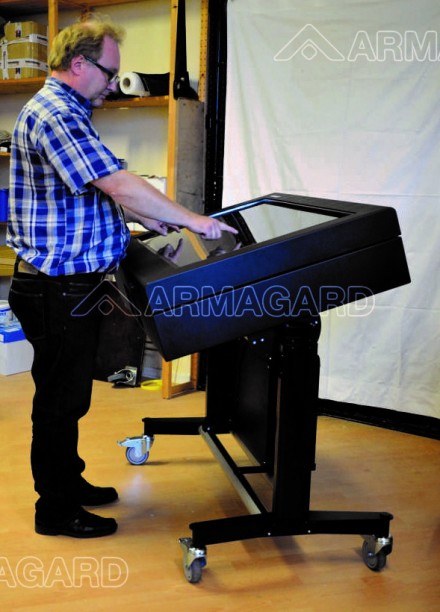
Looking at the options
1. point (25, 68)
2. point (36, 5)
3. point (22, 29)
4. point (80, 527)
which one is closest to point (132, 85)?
point (25, 68)

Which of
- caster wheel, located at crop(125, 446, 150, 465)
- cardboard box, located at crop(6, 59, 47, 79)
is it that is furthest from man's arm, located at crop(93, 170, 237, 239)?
cardboard box, located at crop(6, 59, 47, 79)

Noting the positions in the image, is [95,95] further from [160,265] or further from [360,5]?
[360,5]

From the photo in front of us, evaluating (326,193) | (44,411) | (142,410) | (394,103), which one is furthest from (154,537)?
(394,103)

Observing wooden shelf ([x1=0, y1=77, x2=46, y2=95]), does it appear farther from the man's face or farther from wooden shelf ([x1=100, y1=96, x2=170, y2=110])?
the man's face

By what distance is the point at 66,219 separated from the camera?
2049mm

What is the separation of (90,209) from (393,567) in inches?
53.3

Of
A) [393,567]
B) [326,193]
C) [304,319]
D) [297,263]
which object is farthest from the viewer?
[326,193]

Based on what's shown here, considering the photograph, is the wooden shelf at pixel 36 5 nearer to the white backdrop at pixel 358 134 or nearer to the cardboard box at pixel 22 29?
the cardboard box at pixel 22 29

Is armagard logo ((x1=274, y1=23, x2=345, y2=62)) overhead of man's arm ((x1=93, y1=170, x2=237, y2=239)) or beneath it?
overhead

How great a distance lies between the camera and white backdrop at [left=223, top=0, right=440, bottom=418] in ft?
10.4

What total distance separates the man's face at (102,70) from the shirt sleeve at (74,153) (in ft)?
0.62

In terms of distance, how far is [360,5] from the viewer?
10.5 feet

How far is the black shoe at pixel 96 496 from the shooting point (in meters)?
2.53

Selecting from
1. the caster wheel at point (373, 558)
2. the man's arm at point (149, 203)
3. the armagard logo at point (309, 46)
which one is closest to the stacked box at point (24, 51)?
the armagard logo at point (309, 46)
